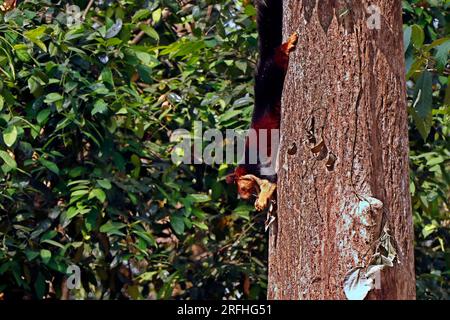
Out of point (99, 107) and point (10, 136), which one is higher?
point (99, 107)

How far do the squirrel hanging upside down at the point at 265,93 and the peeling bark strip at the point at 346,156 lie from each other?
30 cm

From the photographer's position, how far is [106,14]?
4.31 m

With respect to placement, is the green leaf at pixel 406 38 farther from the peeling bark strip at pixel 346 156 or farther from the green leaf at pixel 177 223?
the green leaf at pixel 177 223

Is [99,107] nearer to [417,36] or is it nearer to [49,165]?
[49,165]

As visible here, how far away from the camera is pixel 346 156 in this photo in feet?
7.59

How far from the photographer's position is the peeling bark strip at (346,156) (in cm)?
229

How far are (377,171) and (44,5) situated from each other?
7.55ft

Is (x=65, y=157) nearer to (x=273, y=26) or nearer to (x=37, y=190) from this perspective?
(x=37, y=190)

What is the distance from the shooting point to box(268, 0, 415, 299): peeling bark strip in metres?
2.29

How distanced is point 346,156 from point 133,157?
6.35 feet

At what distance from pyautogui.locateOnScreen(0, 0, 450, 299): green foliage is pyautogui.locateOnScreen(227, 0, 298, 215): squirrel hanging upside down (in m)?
0.44

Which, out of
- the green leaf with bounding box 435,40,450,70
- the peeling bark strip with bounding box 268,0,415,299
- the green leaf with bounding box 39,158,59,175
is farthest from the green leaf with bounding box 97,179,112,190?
the green leaf with bounding box 435,40,450,70

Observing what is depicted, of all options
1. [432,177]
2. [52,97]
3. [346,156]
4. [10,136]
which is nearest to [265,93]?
[52,97]

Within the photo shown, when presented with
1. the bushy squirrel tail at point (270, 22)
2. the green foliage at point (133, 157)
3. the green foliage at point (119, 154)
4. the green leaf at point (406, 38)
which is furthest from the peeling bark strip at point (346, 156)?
the green foliage at point (119, 154)
